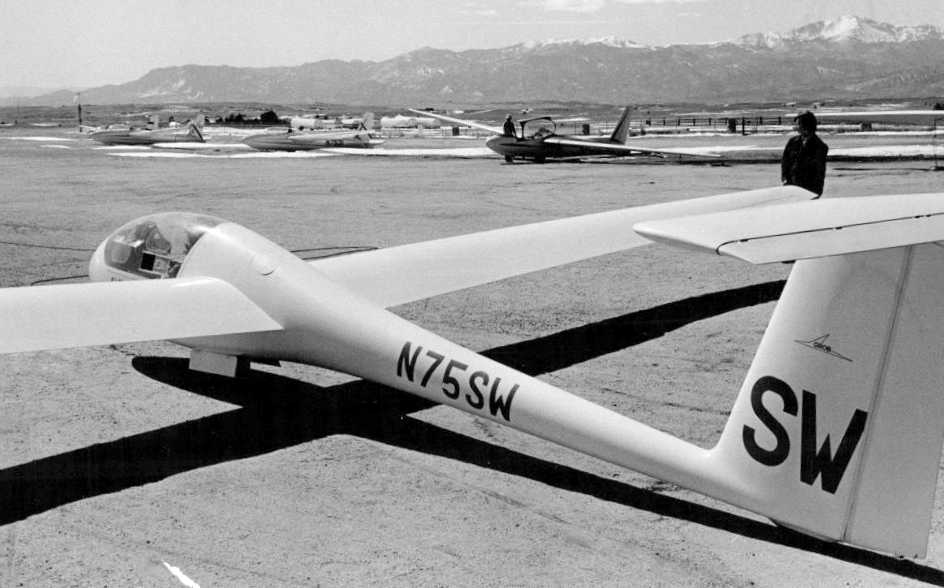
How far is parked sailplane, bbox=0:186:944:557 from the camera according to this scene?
464cm

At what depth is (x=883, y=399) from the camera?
4957 millimetres

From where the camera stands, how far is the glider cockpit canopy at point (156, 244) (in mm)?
10297

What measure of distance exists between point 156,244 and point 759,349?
751cm

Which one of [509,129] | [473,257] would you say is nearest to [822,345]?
[473,257]

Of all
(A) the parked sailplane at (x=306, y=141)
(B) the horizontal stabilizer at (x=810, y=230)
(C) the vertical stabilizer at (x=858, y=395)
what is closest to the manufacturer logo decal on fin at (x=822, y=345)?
(C) the vertical stabilizer at (x=858, y=395)

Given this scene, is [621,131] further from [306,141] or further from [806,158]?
[806,158]

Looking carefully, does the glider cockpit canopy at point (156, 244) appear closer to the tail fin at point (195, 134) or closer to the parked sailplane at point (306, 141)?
the parked sailplane at point (306, 141)

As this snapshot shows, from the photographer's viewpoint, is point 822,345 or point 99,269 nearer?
point 822,345

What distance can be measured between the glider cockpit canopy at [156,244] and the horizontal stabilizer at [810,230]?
710 centimetres

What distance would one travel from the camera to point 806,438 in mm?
5281

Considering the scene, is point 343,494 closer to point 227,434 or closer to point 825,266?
point 227,434

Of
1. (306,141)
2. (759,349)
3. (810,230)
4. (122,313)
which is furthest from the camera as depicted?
(306,141)

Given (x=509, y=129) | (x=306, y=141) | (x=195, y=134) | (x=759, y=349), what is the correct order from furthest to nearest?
(x=195, y=134) → (x=306, y=141) → (x=509, y=129) → (x=759, y=349)

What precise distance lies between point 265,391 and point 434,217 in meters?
14.6
